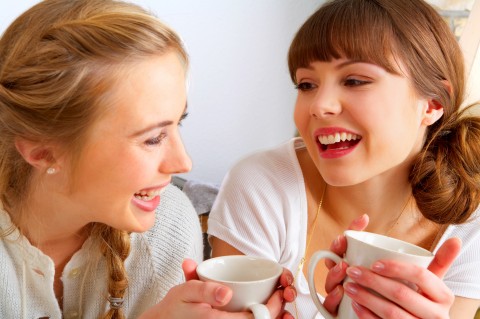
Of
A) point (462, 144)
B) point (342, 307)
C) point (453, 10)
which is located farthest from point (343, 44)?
point (453, 10)

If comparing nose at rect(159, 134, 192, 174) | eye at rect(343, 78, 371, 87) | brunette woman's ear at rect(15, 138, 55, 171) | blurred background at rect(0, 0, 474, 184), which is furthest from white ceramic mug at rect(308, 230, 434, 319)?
blurred background at rect(0, 0, 474, 184)

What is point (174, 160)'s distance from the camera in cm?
104

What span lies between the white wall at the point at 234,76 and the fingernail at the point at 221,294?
1765 mm

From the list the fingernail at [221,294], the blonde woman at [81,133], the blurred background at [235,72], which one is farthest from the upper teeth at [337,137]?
the blurred background at [235,72]

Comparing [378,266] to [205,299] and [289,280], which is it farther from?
[205,299]

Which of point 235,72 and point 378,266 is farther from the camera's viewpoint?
point 235,72

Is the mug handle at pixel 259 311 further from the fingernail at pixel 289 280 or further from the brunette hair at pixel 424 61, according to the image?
the brunette hair at pixel 424 61

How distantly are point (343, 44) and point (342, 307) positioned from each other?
60 centimetres

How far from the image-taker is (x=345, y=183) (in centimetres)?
126

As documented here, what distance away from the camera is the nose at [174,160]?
104cm

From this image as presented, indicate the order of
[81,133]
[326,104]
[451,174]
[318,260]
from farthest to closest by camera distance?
1. [451,174]
2. [326,104]
3. [81,133]
4. [318,260]

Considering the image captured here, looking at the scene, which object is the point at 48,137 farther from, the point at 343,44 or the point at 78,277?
the point at 343,44

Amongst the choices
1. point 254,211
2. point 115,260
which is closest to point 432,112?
point 254,211

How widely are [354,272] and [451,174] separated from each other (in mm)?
703
